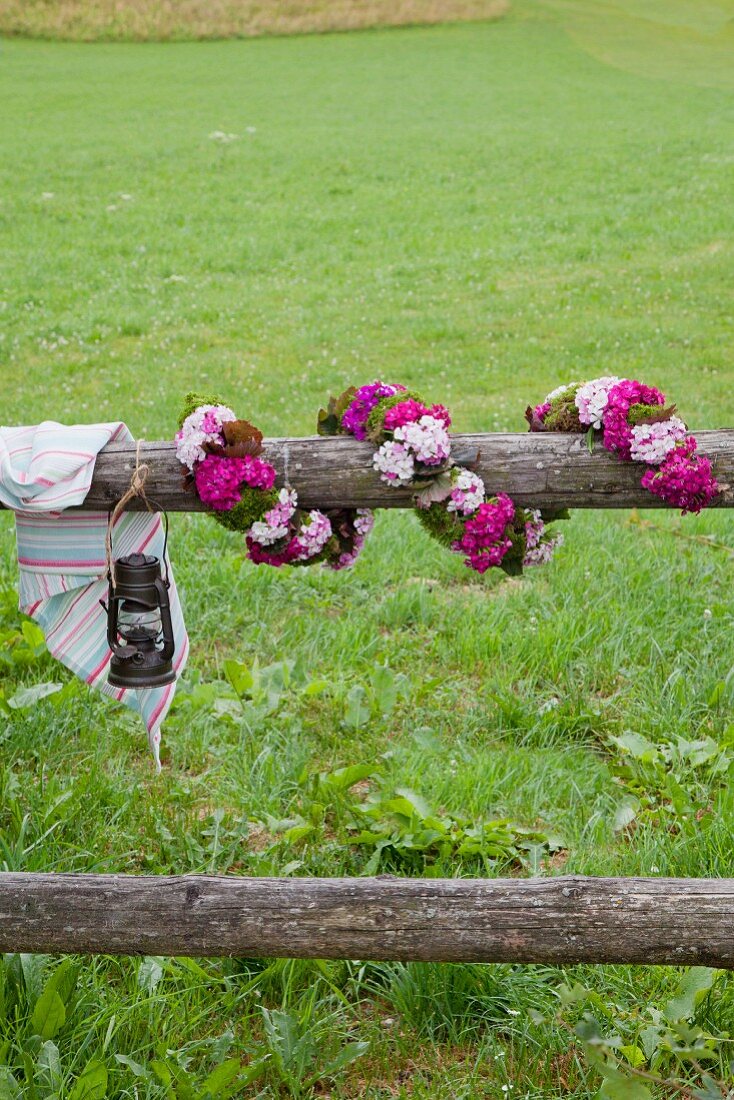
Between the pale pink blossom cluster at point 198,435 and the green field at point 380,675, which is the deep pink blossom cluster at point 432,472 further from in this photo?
the green field at point 380,675

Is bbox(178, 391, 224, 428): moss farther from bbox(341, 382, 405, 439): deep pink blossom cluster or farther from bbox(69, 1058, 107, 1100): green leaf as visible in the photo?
bbox(69, 1058, 107, 1100): green leaf

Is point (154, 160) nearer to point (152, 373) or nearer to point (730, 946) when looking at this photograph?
point (152, 373)

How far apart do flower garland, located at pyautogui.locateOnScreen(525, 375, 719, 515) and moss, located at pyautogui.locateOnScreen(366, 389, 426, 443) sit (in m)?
0.43

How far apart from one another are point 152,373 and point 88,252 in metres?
4.50

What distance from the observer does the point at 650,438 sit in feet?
8.59

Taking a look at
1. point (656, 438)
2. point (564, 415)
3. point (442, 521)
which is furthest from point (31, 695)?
point (656, 438)

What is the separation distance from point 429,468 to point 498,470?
0.61ft

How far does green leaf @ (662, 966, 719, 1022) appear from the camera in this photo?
2.74 meters

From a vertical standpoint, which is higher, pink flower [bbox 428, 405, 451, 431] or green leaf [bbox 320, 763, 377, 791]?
pink flower [bbox 428, 405, 451, 431]

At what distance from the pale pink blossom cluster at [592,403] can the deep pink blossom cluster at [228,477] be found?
0.78m

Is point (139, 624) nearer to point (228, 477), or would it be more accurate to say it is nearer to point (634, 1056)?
point (228, 477)

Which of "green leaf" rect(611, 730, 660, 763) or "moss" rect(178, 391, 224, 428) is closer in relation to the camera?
"moss" rect(178, 391, 224, 428)

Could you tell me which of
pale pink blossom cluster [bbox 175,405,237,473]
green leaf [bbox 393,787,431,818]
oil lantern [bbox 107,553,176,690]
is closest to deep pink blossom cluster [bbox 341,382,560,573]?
pale pink blossom cluster [bbox 175,405,237,473]

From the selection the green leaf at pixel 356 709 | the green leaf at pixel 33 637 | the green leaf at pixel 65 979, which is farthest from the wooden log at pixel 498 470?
the green leaf at pixel 33 637
